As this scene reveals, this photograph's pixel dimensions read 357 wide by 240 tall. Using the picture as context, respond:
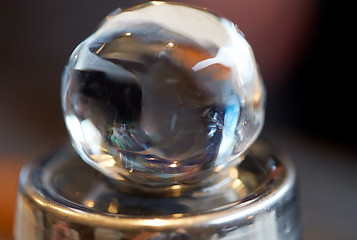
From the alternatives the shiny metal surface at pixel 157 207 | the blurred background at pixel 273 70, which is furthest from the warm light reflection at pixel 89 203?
the blurred background at pixel 273 70

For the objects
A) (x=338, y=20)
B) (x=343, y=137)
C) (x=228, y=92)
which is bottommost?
(x=343, y=137)

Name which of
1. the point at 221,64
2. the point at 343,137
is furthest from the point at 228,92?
the point at 343,137

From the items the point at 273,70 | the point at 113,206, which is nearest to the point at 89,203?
the point at 113,206

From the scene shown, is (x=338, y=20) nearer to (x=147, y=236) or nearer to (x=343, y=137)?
(x=343, y=137)

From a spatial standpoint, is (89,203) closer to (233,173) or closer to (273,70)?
(233,173)

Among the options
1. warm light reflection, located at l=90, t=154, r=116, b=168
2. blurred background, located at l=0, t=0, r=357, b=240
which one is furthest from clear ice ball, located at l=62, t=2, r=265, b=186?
blurred background, located at l=0, t=0, r=357, b=240

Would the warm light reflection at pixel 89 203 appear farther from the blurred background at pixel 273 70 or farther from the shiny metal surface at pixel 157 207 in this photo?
the blurred background at pixel 273 70

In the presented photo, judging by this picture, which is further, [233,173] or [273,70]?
[273,70]
